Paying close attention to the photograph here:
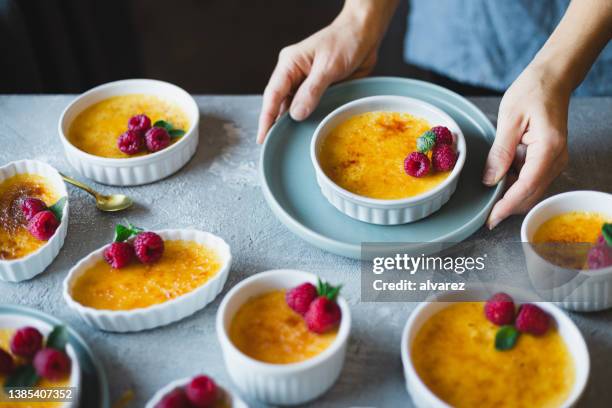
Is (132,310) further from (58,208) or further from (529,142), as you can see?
(529,142)

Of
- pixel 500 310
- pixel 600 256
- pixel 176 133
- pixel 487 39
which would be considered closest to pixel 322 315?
pixel 500 310

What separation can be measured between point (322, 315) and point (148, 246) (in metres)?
0.45

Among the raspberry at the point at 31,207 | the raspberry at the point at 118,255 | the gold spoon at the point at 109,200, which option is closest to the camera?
the raspberry at the point at 118,255

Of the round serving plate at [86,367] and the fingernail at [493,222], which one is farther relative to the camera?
the fingernail at [493,222]

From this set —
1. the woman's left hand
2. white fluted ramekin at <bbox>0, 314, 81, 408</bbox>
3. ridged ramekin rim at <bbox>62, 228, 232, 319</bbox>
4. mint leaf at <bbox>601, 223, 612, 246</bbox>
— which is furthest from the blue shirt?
white fluted ramekin at <bbox>0, 314, 81, 408</bbox>

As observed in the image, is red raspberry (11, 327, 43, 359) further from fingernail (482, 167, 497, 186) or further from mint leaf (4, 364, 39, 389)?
fingernail (482, 167, 497, 186)

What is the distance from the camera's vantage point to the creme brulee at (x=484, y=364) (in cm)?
130

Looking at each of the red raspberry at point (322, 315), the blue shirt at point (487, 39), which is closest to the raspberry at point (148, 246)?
the red raspberry at point (322, 315)

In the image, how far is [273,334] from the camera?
55.1 inches

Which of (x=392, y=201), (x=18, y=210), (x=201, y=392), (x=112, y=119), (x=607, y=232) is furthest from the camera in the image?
(x=112, y=119)

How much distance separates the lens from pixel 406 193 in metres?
1.68

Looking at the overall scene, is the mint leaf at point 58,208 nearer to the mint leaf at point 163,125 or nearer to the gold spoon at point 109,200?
the gold spoon at point 109,200

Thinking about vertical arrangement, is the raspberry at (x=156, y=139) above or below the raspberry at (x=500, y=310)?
above

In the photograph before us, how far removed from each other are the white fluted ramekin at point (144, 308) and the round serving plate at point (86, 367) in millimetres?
58
